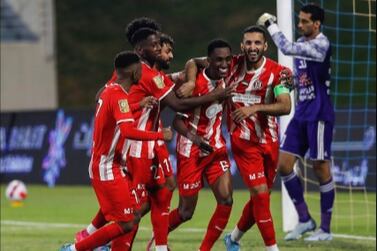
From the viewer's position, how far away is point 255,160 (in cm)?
1162

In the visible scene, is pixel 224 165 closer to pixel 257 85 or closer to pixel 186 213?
pixel 186 213

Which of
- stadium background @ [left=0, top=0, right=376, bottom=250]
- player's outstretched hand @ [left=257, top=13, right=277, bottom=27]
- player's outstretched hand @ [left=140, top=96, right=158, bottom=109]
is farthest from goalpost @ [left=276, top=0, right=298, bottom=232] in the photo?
player's outstretched hand @ [left=140, top=96, right=158, bottom=109]

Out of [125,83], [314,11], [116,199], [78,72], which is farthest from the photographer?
[78,72]

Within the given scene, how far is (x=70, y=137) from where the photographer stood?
79.3 ft

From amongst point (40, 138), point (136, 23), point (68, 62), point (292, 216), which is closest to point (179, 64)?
point (68, 62)

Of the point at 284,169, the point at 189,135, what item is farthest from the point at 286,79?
the point at 284,169

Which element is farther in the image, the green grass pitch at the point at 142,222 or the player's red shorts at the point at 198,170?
the green grass pitch at the point at 142,222

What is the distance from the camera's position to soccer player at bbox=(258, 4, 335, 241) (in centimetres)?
1331

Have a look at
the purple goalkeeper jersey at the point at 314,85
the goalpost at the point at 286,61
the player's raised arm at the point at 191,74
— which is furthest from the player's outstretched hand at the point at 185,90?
the goalpost at the point at 286,61

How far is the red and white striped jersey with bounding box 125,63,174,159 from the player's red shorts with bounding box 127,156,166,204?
58 millimetres

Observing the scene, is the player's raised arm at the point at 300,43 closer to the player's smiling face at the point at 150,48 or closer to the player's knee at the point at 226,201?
the player's smiling face at the point at 150,48

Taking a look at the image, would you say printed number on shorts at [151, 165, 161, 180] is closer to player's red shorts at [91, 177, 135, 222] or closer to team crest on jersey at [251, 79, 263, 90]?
player's red shorts at [91, 177, 135, 222]

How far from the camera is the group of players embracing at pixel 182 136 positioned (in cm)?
1063

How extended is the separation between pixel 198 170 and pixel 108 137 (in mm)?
1284
